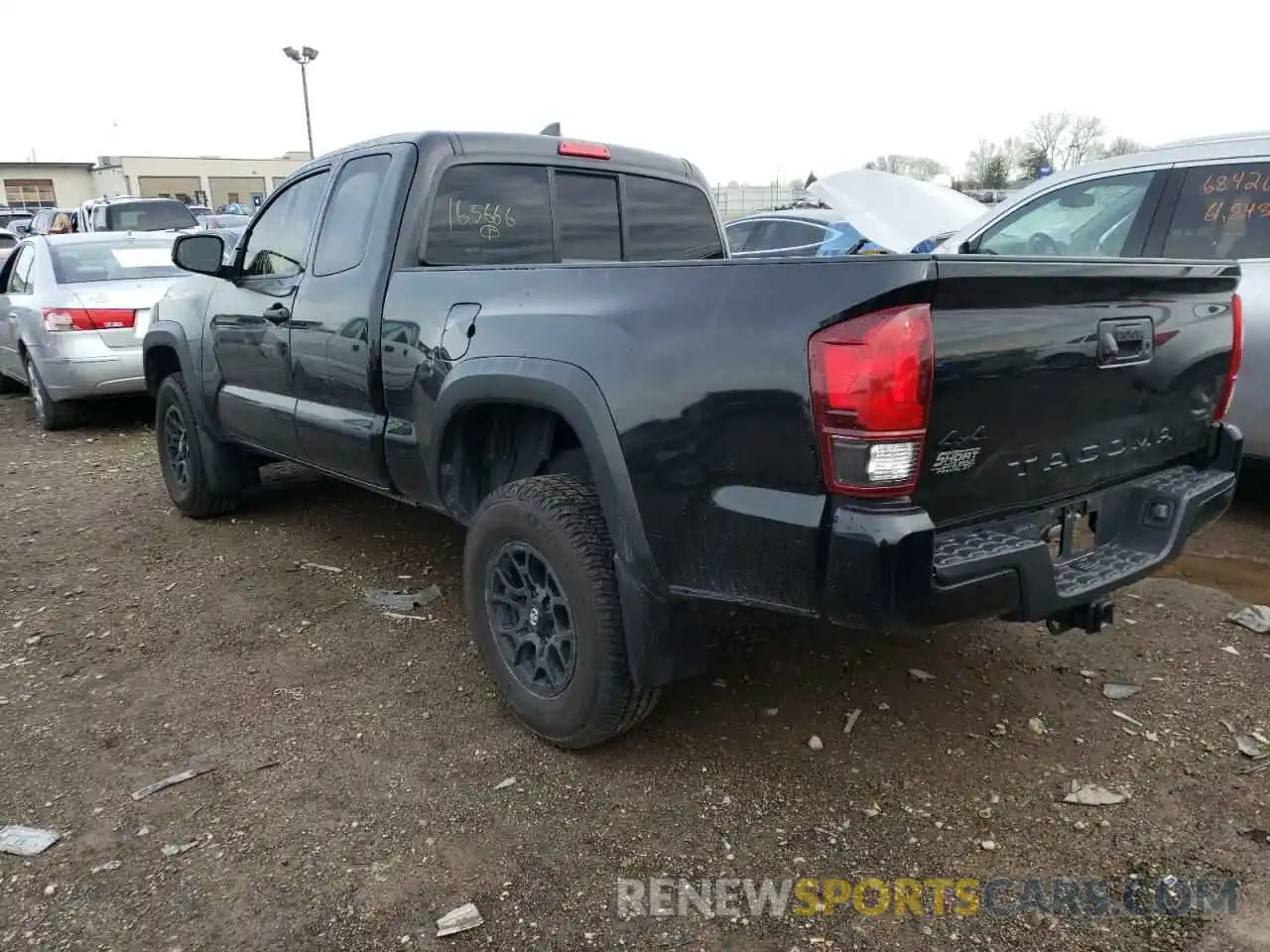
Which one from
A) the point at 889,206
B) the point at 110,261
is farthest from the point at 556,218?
the point at 110,261

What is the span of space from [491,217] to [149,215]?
1562cm

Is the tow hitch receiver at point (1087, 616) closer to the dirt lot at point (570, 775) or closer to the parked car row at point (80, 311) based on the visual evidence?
the dirt lot at point (570, 775)

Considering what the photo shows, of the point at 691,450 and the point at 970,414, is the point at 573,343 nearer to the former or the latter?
the point at 691,450

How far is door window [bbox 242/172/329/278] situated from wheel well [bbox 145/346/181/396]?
1093 millimetres

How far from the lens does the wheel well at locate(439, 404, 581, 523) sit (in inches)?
124

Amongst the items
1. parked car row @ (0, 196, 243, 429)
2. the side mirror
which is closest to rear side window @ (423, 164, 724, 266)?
the side mirror

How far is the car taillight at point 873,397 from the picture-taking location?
6.82ft

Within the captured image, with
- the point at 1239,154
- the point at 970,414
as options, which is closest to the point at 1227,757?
the point at 970,414

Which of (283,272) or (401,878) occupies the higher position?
(283,272)

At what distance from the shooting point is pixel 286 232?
446 cm

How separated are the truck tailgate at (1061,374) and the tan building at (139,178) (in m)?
68.2

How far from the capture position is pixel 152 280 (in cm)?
789

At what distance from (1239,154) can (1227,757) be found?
10.3 feet

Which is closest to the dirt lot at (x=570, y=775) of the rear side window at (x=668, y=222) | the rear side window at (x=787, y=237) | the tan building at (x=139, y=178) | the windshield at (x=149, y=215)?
the rear side window at (x=668, y=222)
